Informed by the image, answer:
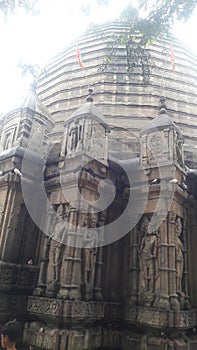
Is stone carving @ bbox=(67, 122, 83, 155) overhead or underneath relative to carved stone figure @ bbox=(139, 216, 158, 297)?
overhead

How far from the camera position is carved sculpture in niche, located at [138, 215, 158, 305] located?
6.26 metres

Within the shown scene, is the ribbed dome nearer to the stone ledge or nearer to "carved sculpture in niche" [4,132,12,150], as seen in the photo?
"carved sculpture in niche" [4,132,12,150]

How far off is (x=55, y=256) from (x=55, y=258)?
42mm

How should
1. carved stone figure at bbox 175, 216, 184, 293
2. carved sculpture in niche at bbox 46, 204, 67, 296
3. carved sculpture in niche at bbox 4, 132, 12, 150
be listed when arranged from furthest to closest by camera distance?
1. carved sculpture in niche at bbox 4, 132, 12, 150
2. carved stone figure at bbox 175, 216, 184, 293
3. carved sculpture in niche at bbox 46, 204, 67, 296

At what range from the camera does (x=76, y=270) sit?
5.84 metres

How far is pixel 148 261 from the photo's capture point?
6.50 metres

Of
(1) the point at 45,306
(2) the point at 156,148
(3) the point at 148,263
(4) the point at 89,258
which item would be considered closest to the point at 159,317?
(3) the point at 148,263

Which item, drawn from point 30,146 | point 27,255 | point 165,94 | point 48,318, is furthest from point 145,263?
point 165,94

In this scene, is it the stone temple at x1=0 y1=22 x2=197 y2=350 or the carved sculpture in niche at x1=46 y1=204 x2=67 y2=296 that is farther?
the carved sculpture in niche at x1=46 y1=204 x2=67 y2=296

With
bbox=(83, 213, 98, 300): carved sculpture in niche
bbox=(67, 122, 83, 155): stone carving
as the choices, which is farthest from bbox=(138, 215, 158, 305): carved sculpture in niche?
bbox=(67, 122, 83, 155): stone carving

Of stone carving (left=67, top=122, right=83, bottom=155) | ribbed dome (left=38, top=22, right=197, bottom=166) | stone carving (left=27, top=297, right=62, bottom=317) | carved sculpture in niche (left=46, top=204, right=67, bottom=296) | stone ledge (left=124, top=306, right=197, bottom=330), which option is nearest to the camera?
stone carving (left=27, top=297, right=62, bottom=317)

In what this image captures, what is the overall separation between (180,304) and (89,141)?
4.22 m

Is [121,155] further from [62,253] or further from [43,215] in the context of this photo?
[62,253]

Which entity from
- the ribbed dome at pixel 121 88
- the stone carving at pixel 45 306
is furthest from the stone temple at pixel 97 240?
the ribbed dome at pixel 121 88
